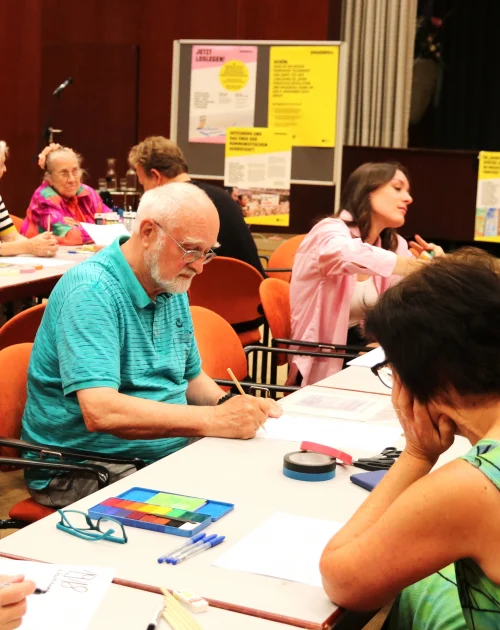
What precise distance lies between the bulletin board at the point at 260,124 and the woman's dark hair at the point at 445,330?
5974mm

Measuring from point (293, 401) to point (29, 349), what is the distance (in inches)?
31.3

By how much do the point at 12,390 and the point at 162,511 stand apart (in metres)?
0.98

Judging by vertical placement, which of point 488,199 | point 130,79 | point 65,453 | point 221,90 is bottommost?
point 65,453

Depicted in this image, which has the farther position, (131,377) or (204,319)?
(204,319)

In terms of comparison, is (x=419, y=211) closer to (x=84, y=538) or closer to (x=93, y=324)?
(x=93, y=324)

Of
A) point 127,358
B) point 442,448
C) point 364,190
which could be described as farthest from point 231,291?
point 442,448

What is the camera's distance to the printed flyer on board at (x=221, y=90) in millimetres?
7430

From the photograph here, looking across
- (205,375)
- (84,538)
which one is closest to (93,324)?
(205,375)

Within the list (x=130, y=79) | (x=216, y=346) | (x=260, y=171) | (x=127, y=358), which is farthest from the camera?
(x=130, y=79)

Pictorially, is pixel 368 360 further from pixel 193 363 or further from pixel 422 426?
pixel 422 426

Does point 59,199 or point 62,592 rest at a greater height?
point 59,199

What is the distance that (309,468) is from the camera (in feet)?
6.78

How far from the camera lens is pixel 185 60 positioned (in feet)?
24.8

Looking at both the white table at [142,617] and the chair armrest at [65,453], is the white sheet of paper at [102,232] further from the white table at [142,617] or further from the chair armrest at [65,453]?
the white table at [142,617]
